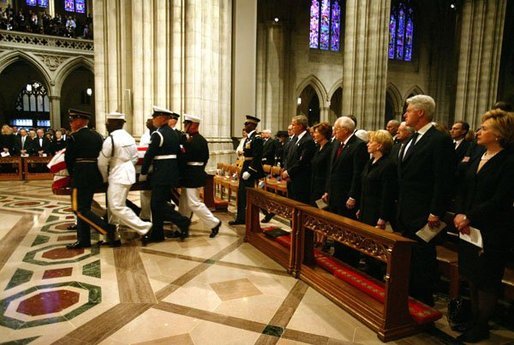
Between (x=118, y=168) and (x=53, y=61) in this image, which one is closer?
(x=118, y=168)

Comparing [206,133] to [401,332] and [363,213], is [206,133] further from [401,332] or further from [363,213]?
[401,332]

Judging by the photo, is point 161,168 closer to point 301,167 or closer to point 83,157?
point 83,157

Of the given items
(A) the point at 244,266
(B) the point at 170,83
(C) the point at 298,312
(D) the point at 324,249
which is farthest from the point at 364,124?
(C) the point at 298,312

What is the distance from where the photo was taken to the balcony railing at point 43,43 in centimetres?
1762

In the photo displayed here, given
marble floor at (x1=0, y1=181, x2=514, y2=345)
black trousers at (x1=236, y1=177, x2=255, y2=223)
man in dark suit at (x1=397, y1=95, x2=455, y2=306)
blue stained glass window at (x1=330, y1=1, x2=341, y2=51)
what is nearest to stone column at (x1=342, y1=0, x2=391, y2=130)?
blue stained glass window at (x1=330, y1=1, x2=341, y2=51)

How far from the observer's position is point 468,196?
2.70m

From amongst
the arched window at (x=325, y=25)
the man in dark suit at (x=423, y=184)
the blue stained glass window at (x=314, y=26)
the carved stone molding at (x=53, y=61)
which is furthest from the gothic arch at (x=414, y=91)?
the man in dark suit at (x=423, y=184)

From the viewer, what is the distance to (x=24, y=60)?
18.3 meters

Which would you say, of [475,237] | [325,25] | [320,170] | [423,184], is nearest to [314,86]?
[325,25]

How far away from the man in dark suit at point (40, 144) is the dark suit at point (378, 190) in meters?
11.3

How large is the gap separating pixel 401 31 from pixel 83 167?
77.0 ft

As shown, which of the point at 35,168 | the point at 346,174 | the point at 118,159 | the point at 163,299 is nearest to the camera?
the point at 163,299

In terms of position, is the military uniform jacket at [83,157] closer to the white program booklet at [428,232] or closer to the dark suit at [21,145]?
the white program booklet at [428,232]

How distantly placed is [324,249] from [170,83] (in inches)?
249
